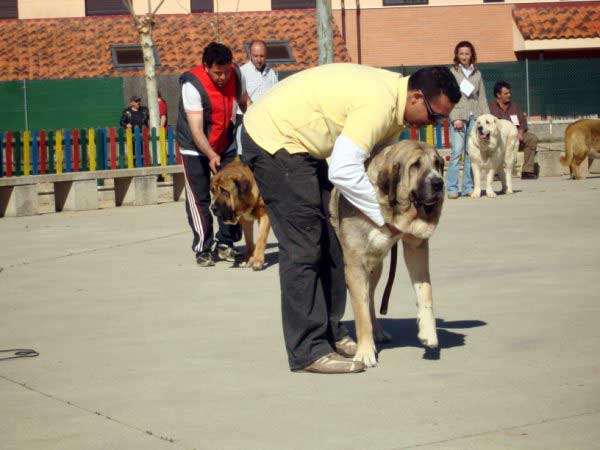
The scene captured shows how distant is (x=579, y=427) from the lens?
5457 mm

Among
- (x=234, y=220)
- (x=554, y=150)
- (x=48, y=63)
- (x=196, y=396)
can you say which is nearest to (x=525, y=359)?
(x=196, y=396)

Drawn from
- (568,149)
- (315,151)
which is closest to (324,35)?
(568,149)

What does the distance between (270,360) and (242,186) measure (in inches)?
157

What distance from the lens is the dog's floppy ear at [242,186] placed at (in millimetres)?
11016

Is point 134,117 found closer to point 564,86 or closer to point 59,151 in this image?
point 59,151

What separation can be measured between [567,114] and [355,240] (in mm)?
28560

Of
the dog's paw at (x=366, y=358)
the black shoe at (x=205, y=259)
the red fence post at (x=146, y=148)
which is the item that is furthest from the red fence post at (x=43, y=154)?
the dog's paw at (x=366, y=358)

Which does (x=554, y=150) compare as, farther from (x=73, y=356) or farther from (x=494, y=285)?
(x=73, y=356)

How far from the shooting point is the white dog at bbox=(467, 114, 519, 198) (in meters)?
17.1

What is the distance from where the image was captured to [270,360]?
719cm

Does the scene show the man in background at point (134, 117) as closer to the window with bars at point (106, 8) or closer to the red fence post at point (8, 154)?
the red fence post at point (8, 154)

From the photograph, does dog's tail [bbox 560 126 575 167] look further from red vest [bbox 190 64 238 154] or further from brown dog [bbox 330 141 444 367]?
brown dog [bbox 330 141 444 367]

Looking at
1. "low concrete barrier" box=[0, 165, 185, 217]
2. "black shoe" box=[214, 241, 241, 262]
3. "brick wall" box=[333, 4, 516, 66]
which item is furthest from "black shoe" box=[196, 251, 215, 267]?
"brick wall" box=[333, 4, 516, 66]

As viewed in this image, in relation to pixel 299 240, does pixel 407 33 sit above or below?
above
